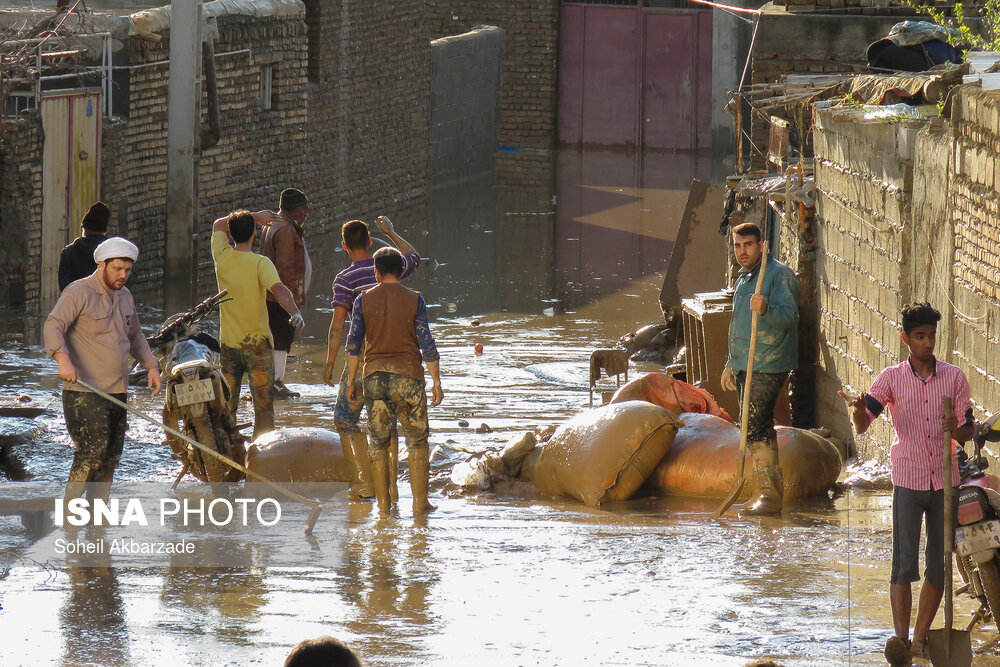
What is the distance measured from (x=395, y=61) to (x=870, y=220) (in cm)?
1545

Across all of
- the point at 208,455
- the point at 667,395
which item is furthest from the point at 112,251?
the point at 667,395

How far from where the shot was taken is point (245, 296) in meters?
9.87

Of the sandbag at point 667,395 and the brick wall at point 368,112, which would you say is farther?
the brick wall at point 368,112

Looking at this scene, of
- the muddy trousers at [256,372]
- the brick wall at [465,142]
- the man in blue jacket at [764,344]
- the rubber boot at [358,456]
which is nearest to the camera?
the man in blue jacket at [764,344]

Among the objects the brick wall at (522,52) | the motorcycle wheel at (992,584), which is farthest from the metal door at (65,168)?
the brick wall at (522,52)

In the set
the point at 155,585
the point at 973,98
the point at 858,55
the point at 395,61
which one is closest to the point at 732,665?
the point at 155,585

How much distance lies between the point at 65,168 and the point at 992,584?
12.0m

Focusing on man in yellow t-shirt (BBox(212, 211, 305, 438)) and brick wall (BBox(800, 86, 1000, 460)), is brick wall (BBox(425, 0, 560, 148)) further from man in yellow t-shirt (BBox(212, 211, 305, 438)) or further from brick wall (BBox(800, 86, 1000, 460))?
man in yellow t-shirt (BBox(212, 211, 305, 438))

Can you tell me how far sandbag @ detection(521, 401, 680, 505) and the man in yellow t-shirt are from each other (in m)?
2.14

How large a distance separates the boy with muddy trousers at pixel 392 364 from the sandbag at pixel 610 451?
2.74 feet

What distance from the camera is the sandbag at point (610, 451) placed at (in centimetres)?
861

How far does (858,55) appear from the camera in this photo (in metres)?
14.7

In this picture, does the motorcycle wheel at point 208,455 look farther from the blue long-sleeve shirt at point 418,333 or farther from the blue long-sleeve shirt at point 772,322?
the blue long-sleeve shirt at point 772,322

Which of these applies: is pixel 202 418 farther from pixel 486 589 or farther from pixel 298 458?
pixel 486 589
